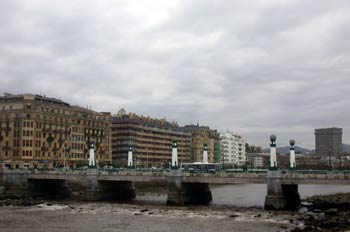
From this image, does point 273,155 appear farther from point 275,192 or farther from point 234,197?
point 234,197

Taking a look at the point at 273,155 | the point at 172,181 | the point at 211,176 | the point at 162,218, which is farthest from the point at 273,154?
the point at 162,218

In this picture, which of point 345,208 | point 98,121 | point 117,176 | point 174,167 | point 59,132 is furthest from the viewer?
point 98,121

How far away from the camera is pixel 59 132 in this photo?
16750 centimetres

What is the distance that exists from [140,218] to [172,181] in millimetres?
17606

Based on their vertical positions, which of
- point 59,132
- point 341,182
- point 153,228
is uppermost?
point 59,132

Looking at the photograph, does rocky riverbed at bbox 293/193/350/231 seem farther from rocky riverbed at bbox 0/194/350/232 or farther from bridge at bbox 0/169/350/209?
bridge at bbox 0/169/350/209

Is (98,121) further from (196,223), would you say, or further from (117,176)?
(196,223)

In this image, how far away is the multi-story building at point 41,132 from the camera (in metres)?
155

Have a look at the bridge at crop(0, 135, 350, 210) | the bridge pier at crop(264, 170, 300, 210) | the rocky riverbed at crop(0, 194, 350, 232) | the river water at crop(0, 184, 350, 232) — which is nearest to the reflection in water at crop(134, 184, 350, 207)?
the bridge at crop(0, 135, 350, 210)

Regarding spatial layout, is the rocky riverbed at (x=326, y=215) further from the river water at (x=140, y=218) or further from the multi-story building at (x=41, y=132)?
the multi-story building at (x=41, y=132)

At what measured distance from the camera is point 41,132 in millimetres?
159750

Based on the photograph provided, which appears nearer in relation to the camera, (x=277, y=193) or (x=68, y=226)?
(x=68, y=226)

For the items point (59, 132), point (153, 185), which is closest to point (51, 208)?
point (153, 185)

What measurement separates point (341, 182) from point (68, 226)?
3976 centimetres
